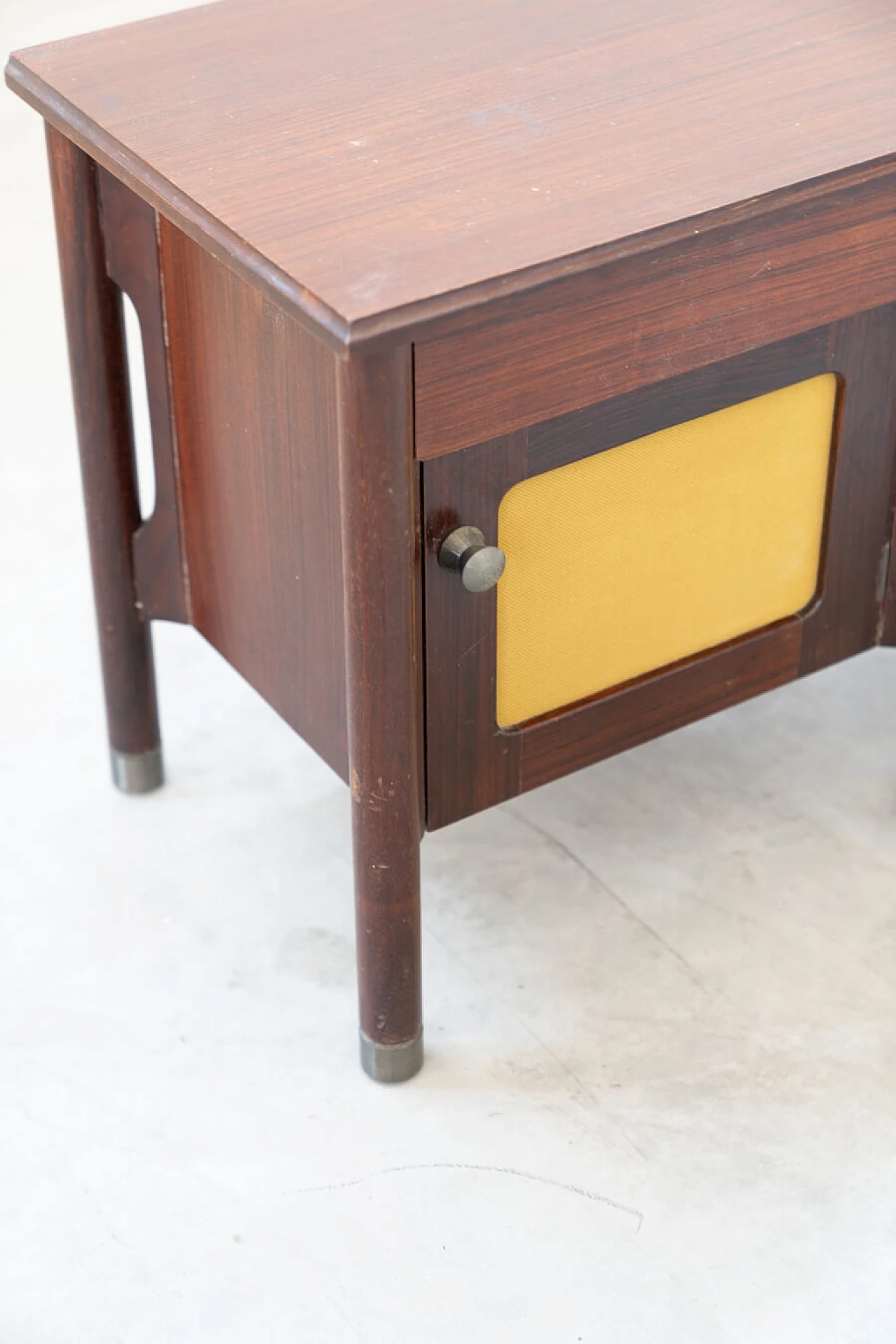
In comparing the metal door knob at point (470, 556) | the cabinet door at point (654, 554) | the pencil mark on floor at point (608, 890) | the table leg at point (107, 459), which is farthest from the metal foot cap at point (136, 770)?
the metal door knob at point (470, 556)

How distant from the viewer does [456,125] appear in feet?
5.07

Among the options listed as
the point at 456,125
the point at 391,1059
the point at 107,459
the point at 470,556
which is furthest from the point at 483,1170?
the point at 456,125

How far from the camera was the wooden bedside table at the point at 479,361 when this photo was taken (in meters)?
1.40

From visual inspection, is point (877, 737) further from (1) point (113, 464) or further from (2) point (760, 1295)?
(1) point (113, 464)

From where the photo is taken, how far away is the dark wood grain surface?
4.48 ft

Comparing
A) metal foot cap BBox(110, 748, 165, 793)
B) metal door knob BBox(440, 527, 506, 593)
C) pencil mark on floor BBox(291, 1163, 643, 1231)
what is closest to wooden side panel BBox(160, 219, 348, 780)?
metal door knob BBox(440, 527, 506, 593)

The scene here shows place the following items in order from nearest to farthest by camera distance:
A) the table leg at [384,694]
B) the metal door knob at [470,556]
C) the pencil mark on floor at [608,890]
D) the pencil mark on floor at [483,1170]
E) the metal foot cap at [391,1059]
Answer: the table leg at [384,694] → the metal door knob at [470,556] → the pencil mark on floor at [483,1170] → the metal foot cap at [391,1059] → the pencil mark on floor at [608,890]

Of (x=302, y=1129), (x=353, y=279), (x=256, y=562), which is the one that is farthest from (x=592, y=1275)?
(x=353, y=279)

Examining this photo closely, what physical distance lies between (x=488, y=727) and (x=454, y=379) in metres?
0.36

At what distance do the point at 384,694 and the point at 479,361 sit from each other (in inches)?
11.0

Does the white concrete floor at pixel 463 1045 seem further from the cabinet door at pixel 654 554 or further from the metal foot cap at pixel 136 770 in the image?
the cabinet door at pixel 654 554

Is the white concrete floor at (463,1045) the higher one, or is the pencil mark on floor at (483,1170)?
the white concrete floor at (463,1045)

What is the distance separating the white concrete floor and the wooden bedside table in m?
0.14

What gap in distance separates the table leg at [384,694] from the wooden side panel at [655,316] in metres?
0.04
